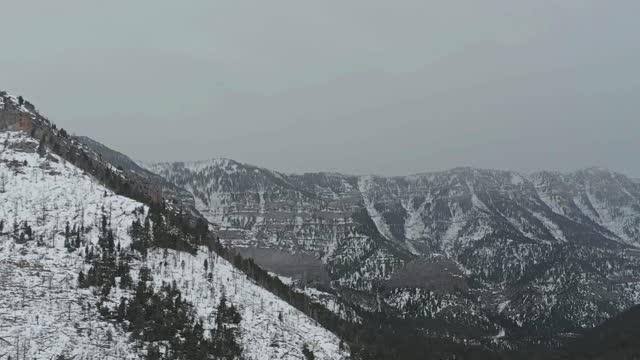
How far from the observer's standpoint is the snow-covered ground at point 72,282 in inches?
4560

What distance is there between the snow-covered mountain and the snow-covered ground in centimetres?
24

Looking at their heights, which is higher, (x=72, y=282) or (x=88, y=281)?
(x=88, y=281)

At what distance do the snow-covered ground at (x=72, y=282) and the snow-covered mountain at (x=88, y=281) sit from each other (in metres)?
0.24

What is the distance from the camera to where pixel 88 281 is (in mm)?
132500

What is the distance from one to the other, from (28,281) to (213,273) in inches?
1831

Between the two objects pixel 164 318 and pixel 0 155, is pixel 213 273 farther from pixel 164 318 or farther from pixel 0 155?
pixel 0 155

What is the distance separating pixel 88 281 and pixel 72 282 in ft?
10.5

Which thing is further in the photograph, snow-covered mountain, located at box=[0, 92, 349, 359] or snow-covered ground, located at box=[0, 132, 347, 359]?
snow-covered mountain, located at box=[0, 92, 349, 359]

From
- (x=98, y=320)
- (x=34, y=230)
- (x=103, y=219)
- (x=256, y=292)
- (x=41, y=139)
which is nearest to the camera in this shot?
(x=98, y=320)

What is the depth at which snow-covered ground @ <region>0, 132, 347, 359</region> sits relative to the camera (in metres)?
116

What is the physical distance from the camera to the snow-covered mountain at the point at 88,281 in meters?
117

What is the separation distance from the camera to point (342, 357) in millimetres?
153250

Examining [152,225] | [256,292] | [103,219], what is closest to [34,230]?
[103,219]

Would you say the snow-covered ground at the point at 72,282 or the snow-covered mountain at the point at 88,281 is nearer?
the snow-covered ground at the point at 72,282
